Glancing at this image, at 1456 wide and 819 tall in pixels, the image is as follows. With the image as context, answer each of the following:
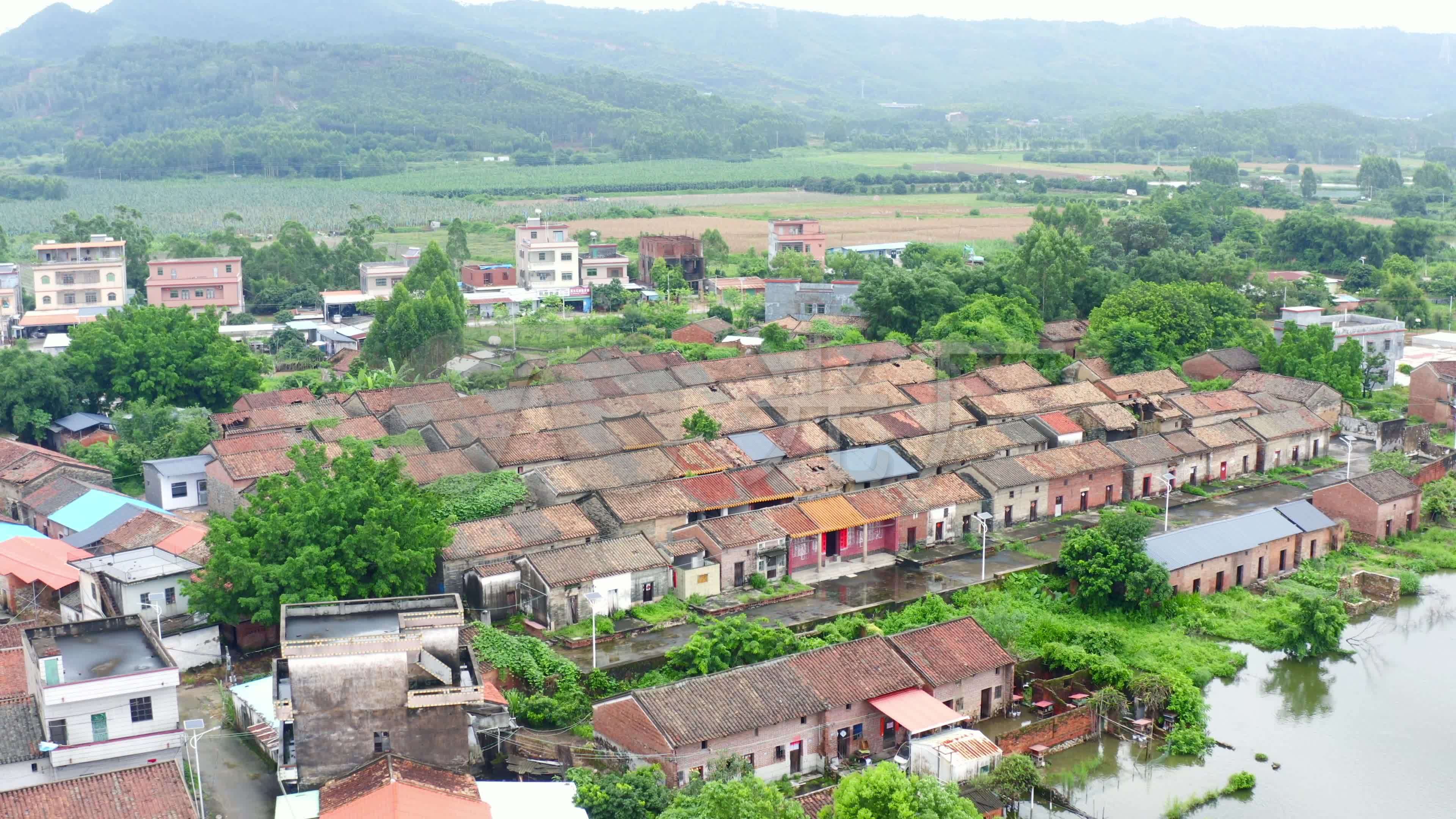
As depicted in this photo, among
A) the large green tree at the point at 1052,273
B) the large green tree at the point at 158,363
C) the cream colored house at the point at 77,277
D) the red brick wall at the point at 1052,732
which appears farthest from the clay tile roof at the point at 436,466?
the cream colored house at the point at 77,277

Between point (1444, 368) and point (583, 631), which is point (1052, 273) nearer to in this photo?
point (1444, 368)

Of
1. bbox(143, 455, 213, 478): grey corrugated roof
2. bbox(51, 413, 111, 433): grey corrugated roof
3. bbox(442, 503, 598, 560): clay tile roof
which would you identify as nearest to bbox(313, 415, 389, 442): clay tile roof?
bbox(143, 455, 213, 478): grey corrugated roof

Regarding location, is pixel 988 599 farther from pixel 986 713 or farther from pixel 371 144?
pixel 371 144

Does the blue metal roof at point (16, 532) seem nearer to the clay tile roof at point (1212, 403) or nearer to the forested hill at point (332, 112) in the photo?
the clay tile roof at point (1212, 403)

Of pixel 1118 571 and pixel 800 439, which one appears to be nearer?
pixel 1118 571

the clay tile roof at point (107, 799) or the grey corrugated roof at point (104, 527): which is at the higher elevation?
the grey corrugated roof at point (104, 527)

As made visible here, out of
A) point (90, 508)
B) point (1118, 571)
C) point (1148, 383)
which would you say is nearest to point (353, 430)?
point (90, 508)

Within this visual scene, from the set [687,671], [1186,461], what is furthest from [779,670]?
[1186,461]
